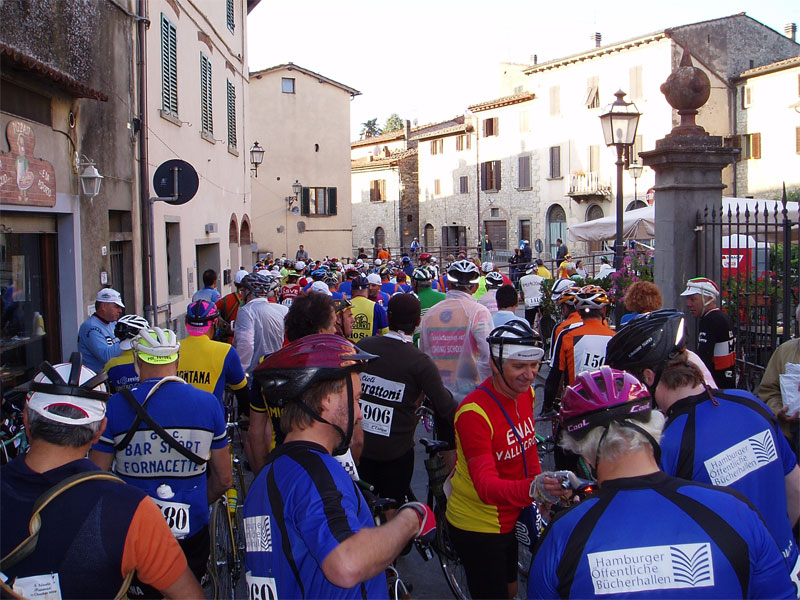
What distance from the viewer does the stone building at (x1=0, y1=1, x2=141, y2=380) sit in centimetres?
754

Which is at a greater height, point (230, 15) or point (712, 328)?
point (230, 15)

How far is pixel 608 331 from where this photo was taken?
5.70 metres

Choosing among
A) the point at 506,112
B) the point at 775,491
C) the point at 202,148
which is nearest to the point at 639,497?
the point at 775,491

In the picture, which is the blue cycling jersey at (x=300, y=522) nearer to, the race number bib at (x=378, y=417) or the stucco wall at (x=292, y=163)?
the race number bib at (x=378, y=417)

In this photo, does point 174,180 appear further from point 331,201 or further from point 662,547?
point 331,201

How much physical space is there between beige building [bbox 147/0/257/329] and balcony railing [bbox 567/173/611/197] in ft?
73.1

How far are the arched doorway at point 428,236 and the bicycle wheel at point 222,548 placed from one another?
4894 centimetres

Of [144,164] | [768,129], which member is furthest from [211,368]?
[768,129]

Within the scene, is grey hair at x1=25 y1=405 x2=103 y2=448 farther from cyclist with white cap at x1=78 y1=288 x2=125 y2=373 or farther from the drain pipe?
the drain pipe

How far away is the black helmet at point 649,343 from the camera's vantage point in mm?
3373

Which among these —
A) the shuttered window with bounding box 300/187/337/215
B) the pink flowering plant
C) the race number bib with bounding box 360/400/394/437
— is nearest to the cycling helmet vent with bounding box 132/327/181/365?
the race number bib with bounding box 360/400/394/437

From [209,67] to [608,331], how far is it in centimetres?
1401

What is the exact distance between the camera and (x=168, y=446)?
3633 millimetres

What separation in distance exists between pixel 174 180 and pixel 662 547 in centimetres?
914
